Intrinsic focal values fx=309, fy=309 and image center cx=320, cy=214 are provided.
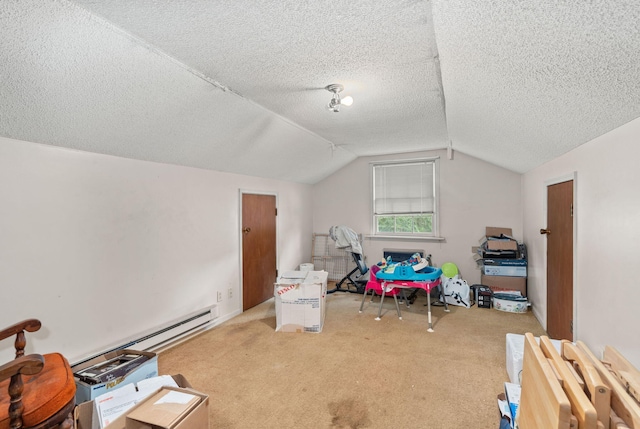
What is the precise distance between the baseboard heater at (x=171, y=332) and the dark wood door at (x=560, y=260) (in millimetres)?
3753

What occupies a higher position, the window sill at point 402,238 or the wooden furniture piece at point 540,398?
the window sill at point 402,238

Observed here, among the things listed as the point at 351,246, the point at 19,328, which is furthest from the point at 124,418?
the point at 351,246

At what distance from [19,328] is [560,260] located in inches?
172

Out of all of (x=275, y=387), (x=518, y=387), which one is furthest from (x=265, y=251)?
(x=518, y=387)

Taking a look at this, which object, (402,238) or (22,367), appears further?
(402,238)

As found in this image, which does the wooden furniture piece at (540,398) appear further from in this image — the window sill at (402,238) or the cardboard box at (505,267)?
the window sill at (402,238)

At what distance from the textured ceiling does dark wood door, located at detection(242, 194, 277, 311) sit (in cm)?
150

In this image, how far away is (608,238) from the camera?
6.89 feet

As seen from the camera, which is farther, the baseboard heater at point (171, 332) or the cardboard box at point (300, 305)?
the cardboard box at point (300, 305)

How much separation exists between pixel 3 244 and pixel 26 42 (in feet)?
4.63

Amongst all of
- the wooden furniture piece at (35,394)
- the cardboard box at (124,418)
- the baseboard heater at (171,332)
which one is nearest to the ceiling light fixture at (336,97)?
the cardboard box at (124,418)

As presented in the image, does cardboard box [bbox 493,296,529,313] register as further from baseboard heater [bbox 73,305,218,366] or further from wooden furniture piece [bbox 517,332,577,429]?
baseboard heater [bbox 73,305,218,366]

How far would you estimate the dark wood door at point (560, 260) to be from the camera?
2.87 meters

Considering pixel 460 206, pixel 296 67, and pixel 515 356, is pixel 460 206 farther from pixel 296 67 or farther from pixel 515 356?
pixel 296 67
